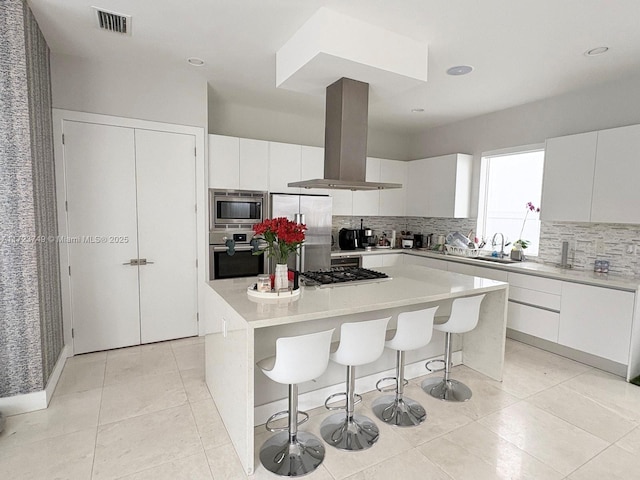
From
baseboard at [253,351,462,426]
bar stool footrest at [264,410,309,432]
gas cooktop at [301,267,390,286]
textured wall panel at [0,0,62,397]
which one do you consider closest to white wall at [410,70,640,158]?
gas cooktop at [301,267,390,286]

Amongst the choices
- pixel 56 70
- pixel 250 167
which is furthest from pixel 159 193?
pixel 56 70

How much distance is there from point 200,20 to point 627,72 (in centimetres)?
387

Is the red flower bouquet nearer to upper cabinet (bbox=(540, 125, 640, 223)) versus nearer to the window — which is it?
upper cabinet (bbox=(540, 125, 640, 223))

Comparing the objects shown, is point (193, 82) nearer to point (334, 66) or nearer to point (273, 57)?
point (273, 57)

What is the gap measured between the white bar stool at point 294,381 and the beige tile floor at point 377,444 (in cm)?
9

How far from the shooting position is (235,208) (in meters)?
4.07

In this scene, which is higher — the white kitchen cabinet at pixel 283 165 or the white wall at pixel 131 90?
the white wall at pixel 131 90

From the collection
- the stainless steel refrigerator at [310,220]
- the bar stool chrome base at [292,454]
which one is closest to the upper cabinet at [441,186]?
the stainless steel refrigerator at [310,220]

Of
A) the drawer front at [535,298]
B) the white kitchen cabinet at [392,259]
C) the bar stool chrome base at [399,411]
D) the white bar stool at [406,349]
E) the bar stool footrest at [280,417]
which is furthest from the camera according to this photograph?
the white kitchen cabinet at [392,259]

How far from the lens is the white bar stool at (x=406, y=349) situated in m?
2.34

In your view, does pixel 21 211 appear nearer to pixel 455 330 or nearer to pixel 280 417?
pixel 280 417

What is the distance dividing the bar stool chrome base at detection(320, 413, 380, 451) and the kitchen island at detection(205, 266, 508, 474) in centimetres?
26

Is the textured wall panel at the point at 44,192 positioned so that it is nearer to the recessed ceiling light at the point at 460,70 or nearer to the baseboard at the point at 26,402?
the baseboard at the point at 26,402

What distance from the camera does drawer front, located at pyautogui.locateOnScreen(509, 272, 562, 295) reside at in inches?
139
